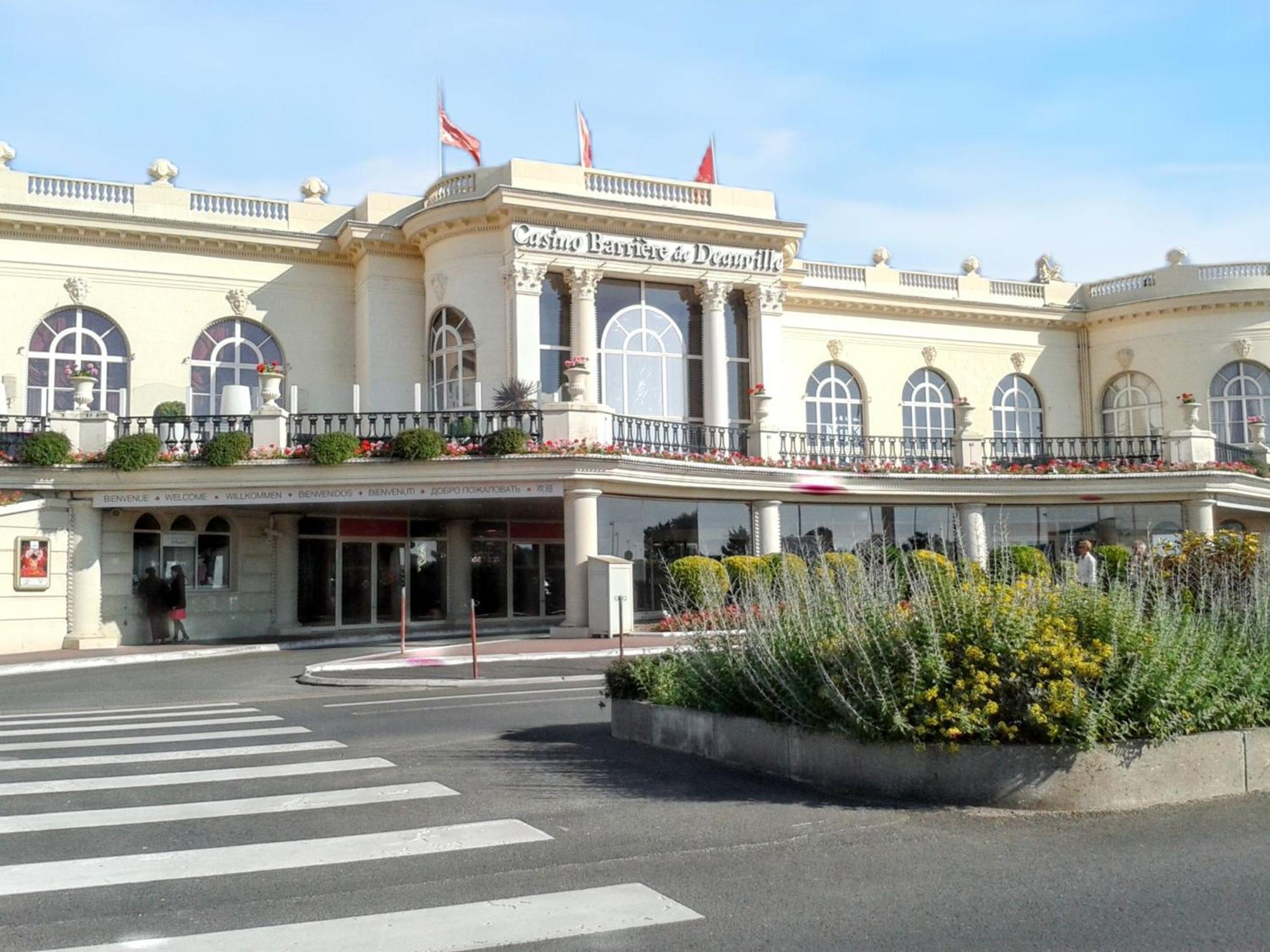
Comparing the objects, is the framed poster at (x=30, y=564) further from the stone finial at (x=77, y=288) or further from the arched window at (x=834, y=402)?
the arched window at (x=834, y=402)

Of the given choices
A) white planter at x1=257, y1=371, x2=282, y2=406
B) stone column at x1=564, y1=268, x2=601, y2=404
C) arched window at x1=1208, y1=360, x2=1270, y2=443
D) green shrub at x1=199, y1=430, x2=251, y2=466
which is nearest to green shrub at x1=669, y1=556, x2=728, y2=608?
stone column at x1=564, y1=268, x2=601, y2=404

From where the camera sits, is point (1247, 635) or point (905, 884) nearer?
point (905, 884)

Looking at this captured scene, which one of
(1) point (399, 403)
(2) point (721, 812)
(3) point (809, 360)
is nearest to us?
(2) point (721, 812)

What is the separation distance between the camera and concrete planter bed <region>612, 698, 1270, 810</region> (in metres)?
7.21

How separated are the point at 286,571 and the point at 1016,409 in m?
24.9

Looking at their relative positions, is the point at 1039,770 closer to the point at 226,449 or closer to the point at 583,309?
the point at 226,449

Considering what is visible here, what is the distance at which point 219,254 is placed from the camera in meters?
30.3

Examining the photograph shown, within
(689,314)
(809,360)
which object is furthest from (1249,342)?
(689,314)

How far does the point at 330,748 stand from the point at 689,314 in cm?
2272

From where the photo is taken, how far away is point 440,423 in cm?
2652

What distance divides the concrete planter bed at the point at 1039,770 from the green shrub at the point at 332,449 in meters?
17.3

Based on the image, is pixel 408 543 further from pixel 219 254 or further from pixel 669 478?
pixel 219 254

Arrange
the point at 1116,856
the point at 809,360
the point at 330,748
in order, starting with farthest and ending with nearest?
the point at 809,360 → the point at 330,748 → the point at 1116,856

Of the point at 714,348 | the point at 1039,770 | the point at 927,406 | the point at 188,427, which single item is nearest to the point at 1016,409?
the point at 927,406
